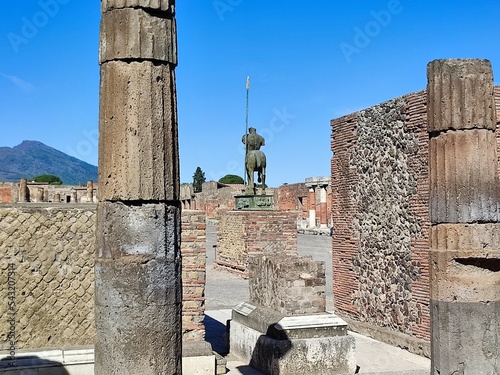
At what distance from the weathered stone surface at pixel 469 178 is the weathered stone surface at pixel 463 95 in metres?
0.10

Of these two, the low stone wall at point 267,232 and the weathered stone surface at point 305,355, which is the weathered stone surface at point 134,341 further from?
the low stone wall at point 267,232

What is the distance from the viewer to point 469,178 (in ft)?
19.3

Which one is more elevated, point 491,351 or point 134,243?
point 134,243

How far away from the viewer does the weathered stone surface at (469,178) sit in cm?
586

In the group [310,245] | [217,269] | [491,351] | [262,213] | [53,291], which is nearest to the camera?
[491,351]

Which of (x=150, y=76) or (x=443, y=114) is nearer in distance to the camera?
(x=150, y=76)

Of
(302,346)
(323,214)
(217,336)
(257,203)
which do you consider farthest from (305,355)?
(323,214)

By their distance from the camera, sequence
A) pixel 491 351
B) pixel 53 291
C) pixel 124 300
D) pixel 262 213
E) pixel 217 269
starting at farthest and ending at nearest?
pixel 217 269, pixel 262 213, pixel 53 291, pixel 491 351, pixel 124 300

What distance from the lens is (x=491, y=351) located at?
229 inches

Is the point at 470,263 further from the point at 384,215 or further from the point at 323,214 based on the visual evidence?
the point at 323,214

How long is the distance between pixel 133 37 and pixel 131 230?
1.25m

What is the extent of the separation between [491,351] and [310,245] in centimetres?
2417

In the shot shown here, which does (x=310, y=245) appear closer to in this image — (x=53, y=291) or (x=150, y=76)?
(x=53, y=291)

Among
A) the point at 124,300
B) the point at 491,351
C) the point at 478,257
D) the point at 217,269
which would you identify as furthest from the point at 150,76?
the point at 217,269
